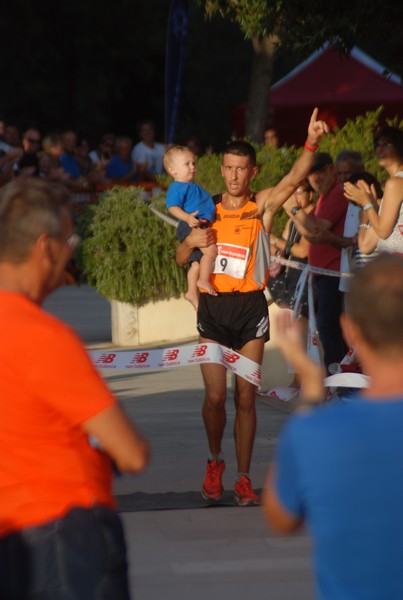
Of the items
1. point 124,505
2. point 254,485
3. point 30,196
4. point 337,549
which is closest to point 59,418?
point 30,196

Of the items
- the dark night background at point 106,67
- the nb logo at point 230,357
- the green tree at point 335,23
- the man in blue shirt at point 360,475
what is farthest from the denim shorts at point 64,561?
the dark night background at point 106,67

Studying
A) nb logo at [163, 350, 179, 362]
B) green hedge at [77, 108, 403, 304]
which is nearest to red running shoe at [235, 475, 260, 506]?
nb logo at [163, 350, 179, 362]

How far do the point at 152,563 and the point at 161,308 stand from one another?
8166mm

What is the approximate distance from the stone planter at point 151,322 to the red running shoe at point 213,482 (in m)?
6.86

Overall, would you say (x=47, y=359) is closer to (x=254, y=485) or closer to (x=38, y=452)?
(x=38, y=452)

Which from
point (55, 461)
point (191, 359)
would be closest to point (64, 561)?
point (55, 461)

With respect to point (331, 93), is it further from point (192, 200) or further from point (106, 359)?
point (106, 359)

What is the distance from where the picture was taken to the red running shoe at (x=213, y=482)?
7652 mm

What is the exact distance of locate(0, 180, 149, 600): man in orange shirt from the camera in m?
3.38

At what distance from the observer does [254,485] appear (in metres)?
8.11

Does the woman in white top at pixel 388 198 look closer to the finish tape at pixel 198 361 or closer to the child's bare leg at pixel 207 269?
the finish tape at pixel 198 361

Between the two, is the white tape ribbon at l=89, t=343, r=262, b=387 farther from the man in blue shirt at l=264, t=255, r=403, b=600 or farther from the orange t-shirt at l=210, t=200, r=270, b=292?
the man in blue shirt at l=264, t=255, r=403, b=600

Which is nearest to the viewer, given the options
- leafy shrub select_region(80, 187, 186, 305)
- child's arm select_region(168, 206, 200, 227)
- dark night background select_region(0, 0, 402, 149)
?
child's arm select_region(168, 206, 200, 227)

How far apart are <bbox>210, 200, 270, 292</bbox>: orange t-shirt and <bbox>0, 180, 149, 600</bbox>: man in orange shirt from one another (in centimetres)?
421
